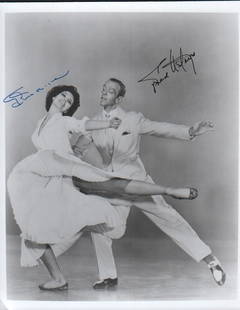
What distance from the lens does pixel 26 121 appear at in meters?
3.02

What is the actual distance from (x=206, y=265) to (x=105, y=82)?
106cm

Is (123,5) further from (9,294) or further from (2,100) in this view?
(9,294)

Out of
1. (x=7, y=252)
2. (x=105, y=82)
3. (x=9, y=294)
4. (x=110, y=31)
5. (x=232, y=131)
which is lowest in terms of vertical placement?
(x=9, y=294)

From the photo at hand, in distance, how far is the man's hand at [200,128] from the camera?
9.91 ft

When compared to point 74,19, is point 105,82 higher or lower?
lower

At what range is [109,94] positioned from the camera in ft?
9.86

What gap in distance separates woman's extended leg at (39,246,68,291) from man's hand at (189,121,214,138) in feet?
3.04

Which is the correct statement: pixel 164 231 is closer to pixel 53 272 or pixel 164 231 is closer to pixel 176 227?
pixel 176 227

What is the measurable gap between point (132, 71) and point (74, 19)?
1.28 feet

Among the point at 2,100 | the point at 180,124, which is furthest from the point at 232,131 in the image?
the point at 2,100

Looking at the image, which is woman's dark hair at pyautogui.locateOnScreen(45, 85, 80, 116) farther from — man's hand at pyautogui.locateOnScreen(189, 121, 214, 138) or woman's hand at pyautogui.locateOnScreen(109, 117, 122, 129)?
man's hand at pyautogui.locateOnScreen(189, 121, 214, 138)
